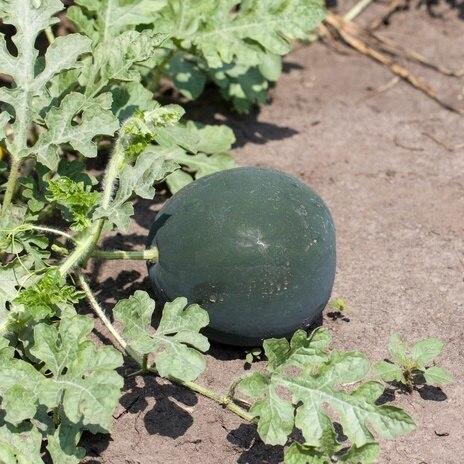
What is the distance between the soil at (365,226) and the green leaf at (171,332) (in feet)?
1.08

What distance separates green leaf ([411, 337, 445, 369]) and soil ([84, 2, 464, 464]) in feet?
0.46

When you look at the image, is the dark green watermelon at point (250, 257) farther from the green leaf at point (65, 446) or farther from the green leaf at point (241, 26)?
the green leaf at point (241, 26)

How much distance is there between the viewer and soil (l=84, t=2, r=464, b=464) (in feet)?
11.8

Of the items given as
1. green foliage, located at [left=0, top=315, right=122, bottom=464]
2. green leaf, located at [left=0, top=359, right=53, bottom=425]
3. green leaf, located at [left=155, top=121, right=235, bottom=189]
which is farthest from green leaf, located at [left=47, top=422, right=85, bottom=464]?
green leaf, located at [left=155, top=121, right=235, bottom=189]

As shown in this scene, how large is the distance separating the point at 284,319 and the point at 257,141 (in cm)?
165

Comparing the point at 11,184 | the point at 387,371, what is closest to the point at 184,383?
the point at 387,371

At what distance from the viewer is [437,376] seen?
3.71 metres

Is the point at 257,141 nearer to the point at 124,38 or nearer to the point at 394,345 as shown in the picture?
the point at 124,38

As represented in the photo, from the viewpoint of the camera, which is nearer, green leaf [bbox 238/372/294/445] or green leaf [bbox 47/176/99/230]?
green leaf [bbox 238/372/294/445]

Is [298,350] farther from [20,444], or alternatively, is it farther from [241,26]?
[241,26]

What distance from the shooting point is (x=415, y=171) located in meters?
4.97

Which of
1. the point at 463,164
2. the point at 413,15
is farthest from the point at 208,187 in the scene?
the point at 413,15

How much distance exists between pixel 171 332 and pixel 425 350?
0.98 metres

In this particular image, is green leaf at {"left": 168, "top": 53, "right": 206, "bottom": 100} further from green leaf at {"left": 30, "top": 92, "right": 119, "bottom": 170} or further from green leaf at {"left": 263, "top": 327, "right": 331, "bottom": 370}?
green leaf at {"left": 263, "top": 327, "right": 331, "bottom": 370}
